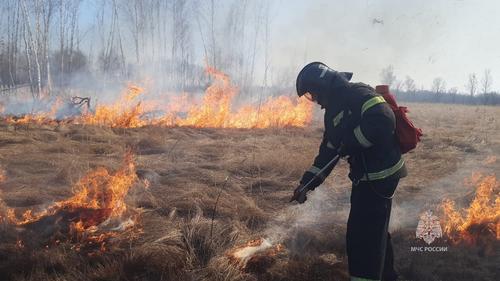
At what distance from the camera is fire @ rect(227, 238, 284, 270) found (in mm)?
3541

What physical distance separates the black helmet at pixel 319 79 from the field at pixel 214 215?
1.60m

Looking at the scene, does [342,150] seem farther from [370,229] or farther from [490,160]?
[490,160]

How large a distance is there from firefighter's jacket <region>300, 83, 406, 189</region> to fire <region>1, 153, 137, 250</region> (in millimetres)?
2348

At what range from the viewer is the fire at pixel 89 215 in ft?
12.5

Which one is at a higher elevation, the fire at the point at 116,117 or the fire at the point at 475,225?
the fire at the point at 475,225

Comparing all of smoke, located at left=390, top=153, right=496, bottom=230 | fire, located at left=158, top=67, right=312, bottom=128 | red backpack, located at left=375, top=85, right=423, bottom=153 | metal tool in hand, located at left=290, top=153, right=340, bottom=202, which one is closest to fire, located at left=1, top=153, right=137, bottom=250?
metal tool in hand, located at left=290, top=153, right=340, bottom=202

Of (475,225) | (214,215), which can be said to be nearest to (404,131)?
(475,225)

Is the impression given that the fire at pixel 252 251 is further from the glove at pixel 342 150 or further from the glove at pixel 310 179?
the glove at pixel 342 150

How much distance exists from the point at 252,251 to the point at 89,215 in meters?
1.72

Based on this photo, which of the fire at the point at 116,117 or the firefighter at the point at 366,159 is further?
the fire at the point at 116,117

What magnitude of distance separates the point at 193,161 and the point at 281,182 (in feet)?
7.61

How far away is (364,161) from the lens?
2.96m

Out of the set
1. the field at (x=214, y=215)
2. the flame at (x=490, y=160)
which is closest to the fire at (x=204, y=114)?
the field at (x=214, y=215)

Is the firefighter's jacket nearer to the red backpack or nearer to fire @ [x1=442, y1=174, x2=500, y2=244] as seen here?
the red backpack
